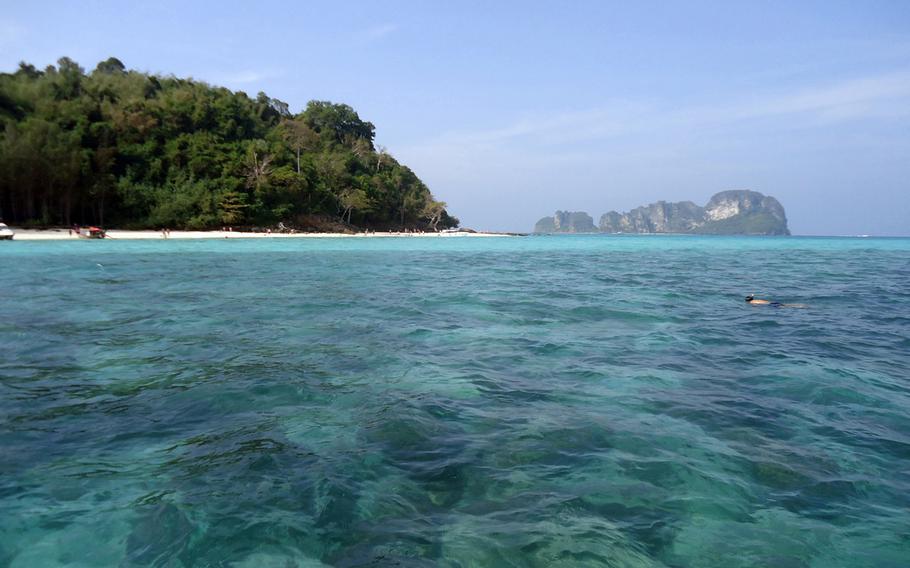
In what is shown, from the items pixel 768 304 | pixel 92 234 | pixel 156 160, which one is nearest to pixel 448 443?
pixel 768 304

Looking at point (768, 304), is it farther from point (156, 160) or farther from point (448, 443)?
point (156, 160)

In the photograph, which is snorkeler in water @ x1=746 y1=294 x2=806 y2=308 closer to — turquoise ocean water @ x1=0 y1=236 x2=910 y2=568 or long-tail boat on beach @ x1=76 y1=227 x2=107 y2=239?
turquoise ocean water @ x1=0 y1=236 x2=910 y2=568

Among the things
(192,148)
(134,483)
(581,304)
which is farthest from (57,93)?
(134,483)

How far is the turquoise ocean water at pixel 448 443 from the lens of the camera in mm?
2969

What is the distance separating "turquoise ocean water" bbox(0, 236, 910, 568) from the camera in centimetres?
297

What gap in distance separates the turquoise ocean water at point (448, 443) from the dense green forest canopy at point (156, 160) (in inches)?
1768

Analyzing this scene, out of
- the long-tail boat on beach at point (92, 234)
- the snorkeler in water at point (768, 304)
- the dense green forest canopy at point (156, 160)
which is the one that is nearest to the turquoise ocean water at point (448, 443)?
the snorkeler in water at point (768, 304)

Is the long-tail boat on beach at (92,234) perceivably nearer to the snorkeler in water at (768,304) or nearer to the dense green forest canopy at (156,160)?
the dense green forest canopy at (156,160)

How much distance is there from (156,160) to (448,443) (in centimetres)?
6138

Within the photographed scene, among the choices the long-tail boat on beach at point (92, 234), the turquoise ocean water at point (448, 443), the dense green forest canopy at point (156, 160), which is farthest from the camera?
the dense green forest canopy at point (156, 160)

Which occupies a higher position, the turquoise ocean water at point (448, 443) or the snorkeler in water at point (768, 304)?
the snorkeler in water at point (768, 304)

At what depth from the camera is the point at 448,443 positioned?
4.28 m

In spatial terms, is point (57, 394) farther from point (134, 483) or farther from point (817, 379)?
point (817, 379)

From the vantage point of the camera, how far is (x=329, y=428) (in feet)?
15.1
